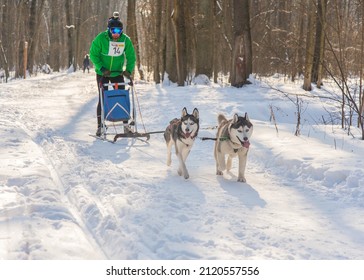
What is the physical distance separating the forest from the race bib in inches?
129

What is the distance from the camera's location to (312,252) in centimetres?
321

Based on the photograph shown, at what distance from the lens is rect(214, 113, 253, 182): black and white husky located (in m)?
5.00

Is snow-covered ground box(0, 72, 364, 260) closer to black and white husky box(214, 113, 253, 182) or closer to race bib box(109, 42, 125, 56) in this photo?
black and white husky box(214, 113, 253, 182)

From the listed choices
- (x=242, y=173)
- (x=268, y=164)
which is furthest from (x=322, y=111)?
(x=242, y=173)

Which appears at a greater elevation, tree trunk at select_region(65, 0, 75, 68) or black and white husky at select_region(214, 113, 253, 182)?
tree trunk at select_region(65, 0, 75, 68)

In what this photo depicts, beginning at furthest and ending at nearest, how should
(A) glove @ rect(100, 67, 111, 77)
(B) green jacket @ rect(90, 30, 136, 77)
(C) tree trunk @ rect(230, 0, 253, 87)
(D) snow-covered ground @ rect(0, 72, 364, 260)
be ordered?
1. (C) tree trunk @ rect(230, 0, 253, 87)
2. (B) green jacket @ rect(90, 30, 136, 77)
3. (A) glove @ rect(100, 67, 111, 77)
4. (D) snow-covered ground @ rect(0, 72, 364, 260)

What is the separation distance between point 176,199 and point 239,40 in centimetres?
925

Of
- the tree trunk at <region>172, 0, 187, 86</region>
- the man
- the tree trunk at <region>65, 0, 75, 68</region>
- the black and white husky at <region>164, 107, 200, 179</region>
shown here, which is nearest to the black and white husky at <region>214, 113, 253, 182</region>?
the black and white husky at <region>164, 107, 200, 179</region>

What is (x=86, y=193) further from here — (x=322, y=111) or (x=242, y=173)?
(x=322, y=111)

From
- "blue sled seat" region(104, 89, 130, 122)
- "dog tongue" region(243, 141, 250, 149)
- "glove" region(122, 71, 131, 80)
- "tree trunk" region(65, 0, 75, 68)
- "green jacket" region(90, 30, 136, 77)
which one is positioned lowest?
"dog tongue" region(243, 141, 250, 149)

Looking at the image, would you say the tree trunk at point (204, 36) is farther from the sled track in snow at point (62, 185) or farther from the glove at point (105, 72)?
the sled track in snow at point (62, 185)

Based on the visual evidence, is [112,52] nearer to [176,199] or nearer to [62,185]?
[62,185]

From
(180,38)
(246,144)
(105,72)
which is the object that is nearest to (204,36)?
(180,38)
